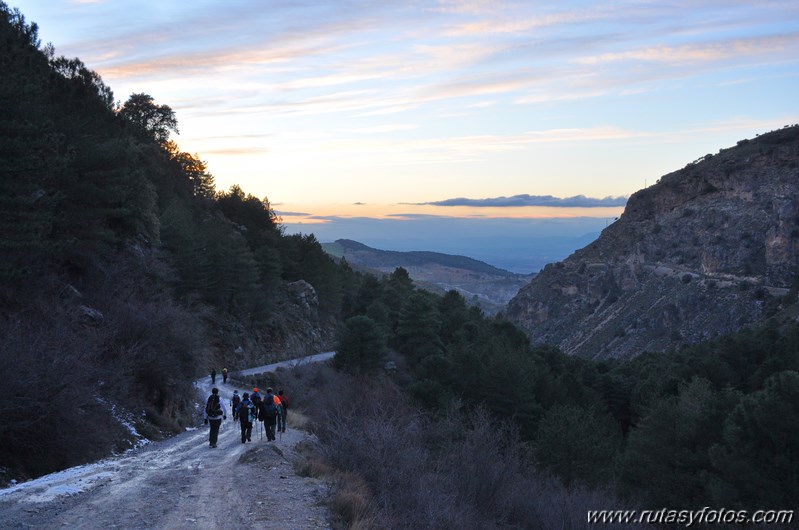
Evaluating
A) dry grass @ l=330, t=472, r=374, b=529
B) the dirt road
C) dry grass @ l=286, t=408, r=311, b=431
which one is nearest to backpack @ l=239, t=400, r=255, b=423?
the dirt road

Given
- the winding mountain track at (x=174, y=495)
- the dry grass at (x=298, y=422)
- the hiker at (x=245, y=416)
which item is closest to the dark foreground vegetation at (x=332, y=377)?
the dry grass at (x=298, y=422)

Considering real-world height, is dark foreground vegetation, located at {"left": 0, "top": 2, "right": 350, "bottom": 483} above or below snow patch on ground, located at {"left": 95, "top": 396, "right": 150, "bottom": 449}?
above

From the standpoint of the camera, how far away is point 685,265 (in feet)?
296

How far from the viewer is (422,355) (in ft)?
169

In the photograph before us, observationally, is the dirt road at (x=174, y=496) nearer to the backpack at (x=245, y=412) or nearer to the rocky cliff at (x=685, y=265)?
the backpack at (x=245, y=412)

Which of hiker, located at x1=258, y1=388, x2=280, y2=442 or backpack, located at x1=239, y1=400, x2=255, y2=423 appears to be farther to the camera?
hiker, located at x1=258, y1=388, x2=280, y2=442

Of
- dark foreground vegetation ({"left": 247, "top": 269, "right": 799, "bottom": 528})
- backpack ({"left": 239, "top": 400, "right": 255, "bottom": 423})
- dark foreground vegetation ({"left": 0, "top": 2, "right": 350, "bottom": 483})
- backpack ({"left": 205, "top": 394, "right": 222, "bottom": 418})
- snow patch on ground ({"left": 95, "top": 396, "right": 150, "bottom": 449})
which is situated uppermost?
dark foreground vegetation ({"left": 0, "top": 2, "right": 350, "bottom": 483})

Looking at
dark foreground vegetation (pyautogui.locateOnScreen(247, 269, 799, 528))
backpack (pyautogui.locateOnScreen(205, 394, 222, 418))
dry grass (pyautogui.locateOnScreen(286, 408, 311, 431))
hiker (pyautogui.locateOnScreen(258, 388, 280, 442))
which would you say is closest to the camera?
dark foreground vegetation (pyautogui.locateOnScreen(247, 269, 799, 528))

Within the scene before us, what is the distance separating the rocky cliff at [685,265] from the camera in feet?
244

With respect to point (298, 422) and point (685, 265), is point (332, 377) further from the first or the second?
point (685, 265)

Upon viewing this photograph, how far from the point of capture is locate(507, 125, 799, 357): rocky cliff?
7431 centimetres

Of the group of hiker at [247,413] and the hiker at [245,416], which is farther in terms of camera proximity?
the hiker at [245,416]

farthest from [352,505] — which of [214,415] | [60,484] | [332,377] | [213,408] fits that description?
[332,377]

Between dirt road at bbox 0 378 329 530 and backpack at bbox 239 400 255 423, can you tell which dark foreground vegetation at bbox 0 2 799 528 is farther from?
backpack at bbox 239 400 255 423
